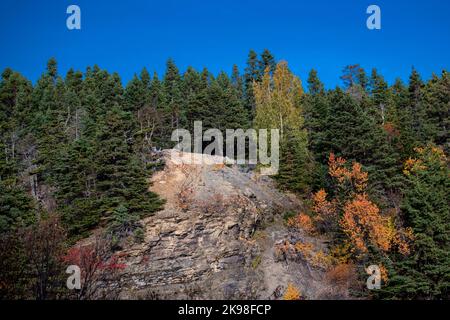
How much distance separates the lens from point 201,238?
107ft

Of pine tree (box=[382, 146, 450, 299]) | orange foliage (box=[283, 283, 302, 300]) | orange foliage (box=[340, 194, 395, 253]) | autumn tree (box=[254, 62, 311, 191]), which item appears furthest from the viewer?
autumn tree (box=[254, 62, 311, 191])

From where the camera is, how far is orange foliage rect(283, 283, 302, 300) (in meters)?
28.2

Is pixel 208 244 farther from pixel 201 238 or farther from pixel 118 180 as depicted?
pixel 118 180

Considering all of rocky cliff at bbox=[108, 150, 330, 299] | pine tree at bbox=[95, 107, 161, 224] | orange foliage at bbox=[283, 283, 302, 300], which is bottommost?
orange foliage at bbox=[283, 283, 302, 300]

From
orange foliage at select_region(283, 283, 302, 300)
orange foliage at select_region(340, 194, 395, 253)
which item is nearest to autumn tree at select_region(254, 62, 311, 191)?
orange foliage at select_region(340, 194, 395, 253)

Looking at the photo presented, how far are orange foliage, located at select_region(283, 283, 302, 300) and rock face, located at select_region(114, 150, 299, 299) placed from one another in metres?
1.89

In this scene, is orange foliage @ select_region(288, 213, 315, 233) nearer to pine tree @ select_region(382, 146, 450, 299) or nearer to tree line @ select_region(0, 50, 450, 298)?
tree line @ select_region(0, 50, 450, 298)

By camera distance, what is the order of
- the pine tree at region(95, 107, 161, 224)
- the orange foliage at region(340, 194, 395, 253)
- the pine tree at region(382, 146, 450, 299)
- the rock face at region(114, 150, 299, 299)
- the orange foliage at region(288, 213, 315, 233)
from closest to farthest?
the pine tree at region(382, 146, 450, 299) < the rock face at region(114, 150, 299, 299) < the orange foliage at region(340, 194, 395, 253) < the pine tree at region(95, 107, 161, 224) < the orange foliage at region(288, 213, 315, 233)

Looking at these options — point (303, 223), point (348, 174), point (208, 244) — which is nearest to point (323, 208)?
point (303, 223)

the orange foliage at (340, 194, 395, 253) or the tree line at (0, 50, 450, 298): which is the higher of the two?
the tree line at (0, 50, 450, 298)

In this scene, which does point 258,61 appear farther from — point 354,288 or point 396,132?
point 354,288

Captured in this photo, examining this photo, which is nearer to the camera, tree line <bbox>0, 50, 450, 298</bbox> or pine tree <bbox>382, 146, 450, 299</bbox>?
pine tree <bbox>382, 146, 450, 299</bbox>

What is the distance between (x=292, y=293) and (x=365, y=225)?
806 cm

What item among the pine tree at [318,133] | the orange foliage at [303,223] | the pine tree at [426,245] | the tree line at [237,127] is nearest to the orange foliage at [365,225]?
the tree line at [237,127]
